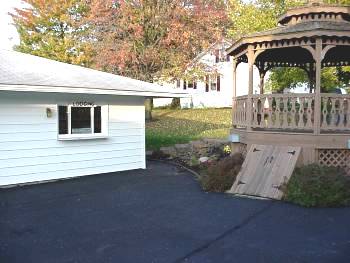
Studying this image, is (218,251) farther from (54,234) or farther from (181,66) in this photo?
(181,66)

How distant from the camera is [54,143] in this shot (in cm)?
1054

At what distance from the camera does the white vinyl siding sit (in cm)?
977

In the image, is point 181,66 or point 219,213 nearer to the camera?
point 219,213

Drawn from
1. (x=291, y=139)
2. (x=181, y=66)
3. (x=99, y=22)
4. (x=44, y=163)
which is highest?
(x=99, y=22)

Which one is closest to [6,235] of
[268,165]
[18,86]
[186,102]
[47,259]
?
[47,259]

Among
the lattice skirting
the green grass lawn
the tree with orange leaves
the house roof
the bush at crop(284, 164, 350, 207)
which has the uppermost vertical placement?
the tree with orange leaves

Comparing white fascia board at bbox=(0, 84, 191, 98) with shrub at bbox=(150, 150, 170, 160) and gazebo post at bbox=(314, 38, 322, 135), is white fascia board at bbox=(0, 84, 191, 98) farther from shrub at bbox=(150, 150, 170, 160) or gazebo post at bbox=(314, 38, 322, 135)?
gazebo post at bbox=(314, 38, 322, 135)

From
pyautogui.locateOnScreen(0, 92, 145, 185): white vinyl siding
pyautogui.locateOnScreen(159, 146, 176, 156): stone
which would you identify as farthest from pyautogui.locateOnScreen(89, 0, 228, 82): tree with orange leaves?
pyautogui.locateOnScreen(0, 92, 145, 185): white vinyl siding

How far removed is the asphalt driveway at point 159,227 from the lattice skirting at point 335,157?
203 centimetres

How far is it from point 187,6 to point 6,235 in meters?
19.5

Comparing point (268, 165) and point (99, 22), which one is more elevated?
point (99, 22)

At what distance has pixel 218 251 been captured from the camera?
5.26m

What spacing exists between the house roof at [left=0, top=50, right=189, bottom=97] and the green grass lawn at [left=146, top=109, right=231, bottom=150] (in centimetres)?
481

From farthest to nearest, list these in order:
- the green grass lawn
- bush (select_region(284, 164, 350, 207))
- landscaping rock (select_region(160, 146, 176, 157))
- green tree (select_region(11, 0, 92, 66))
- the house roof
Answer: green tree (select_region(11, 0, 92, 66)) < the green grass lawn < landscaping rock (select_region(160, 146, 176, 157)) < the house roof < bush (select_region(284, 164, 350, 207))
